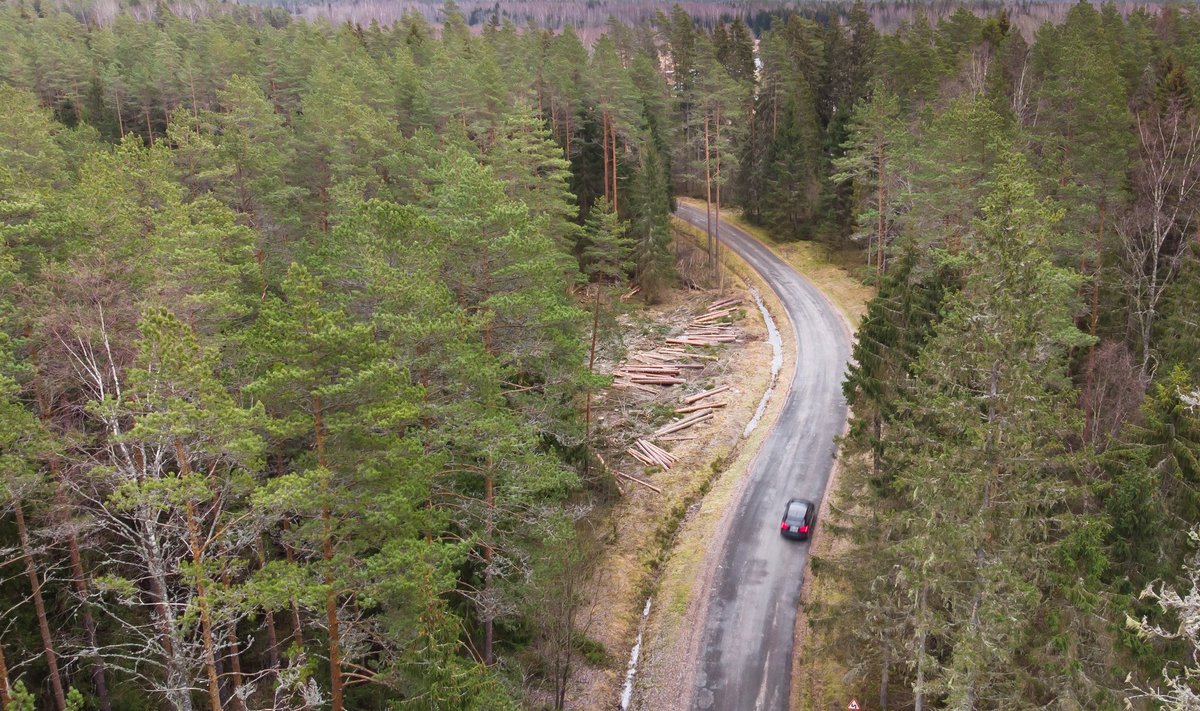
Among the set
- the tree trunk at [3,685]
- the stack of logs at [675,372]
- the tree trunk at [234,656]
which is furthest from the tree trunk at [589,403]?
the tree trunk at [3,685]

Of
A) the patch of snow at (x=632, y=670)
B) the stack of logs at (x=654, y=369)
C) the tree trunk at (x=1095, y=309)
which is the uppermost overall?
the tree trunk at (x=1095, y=309)

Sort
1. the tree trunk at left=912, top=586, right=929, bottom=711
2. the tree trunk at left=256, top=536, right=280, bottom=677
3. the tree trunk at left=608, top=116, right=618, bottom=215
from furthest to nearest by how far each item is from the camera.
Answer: the tree trunk at left=608, top=116, right=618, bottom=215 < the tree trunk at left=256, top=536, right=280, bottom=677 < the tree trunk at left=912, top=586, right=929, bottom=711

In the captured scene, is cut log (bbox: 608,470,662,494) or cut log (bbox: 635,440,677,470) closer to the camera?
cut log (bbox: 608,470,662,494)

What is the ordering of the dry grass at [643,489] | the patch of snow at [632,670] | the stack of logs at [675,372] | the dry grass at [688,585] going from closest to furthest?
the patch of snow at [632,670], the dry grass at [688,585], the dry grass at [643,489], the stack of logs at [675,372]

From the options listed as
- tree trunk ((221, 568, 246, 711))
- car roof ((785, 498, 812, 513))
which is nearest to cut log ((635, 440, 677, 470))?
car roof ((785, 498, 812, 513))

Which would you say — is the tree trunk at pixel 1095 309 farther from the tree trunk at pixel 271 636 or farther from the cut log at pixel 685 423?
the tree trunk at pixel 271 636

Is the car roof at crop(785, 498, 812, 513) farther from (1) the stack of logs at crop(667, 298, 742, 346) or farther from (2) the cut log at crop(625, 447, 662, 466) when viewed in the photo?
(1) the stack of logs at crop(667, 298, 742, 346)

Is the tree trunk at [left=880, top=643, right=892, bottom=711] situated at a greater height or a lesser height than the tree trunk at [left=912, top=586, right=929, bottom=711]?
lesser

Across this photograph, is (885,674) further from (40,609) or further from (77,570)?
(40,609)
